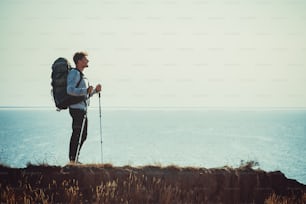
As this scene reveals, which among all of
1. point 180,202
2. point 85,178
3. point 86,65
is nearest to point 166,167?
point 180,202

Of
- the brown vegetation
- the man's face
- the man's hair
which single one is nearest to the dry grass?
the brown vegetation

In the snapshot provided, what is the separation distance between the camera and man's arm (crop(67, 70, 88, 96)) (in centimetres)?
671

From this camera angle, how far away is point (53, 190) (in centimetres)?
616

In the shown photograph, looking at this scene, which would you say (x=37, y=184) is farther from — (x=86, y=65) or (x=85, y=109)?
(x=86, y=65)

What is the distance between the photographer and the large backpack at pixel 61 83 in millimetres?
6805

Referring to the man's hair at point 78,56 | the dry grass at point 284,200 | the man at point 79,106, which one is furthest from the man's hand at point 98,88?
the dry grass at point 284,200

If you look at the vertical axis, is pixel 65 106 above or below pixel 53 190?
above

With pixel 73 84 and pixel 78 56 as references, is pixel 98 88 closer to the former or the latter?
pixel 73 84

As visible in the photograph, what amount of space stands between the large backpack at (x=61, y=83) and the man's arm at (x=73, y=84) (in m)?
0.11

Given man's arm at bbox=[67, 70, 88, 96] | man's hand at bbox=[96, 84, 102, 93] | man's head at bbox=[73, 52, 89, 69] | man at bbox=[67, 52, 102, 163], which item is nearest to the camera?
man's arm at bbox=[67, 70, 88, 96]

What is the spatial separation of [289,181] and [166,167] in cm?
270

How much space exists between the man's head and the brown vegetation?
1994mm

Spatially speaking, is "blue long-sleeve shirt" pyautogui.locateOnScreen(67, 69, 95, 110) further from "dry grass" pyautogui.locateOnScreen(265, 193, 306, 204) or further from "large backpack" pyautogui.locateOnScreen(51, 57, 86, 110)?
"dry grass" pyautogui.locateOnScreen(265, 193, 306, 204)

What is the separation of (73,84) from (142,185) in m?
2.32
